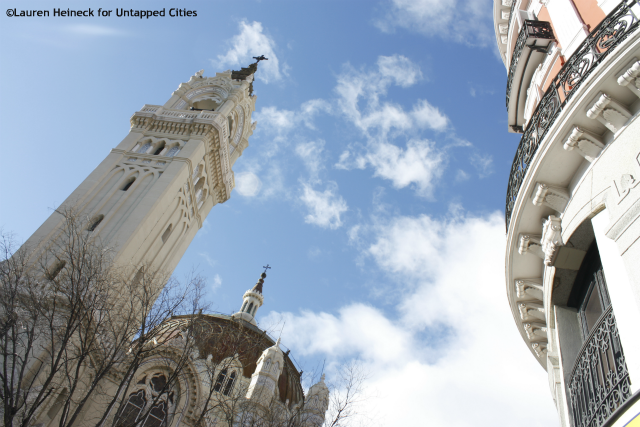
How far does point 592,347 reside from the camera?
763cm

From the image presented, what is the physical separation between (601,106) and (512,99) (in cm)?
734

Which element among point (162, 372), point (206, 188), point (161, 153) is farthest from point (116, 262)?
point (206, 188)

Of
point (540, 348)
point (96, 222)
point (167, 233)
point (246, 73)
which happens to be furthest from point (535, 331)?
point (246, 73)

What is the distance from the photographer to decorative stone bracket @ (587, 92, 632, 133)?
7.08 m

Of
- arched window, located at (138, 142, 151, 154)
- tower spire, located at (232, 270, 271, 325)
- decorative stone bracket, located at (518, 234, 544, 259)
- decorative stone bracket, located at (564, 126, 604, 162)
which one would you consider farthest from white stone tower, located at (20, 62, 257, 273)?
tower spire, located at (232, 270, 271, 325)

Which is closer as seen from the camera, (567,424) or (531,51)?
(567,424)

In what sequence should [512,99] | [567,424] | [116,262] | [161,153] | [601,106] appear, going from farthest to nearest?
[161,153] → [116,262] → [512,99] → [567,424] → [601,106]

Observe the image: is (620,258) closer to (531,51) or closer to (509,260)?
(509,260)

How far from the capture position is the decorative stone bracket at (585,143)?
24.9 feet

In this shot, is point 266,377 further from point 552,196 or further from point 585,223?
point 585,223

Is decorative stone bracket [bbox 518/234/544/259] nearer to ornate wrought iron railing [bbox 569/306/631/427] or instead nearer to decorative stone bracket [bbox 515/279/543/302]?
decorative stone bracket [bbox 515/279/543/302]

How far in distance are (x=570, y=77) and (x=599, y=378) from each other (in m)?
5.45

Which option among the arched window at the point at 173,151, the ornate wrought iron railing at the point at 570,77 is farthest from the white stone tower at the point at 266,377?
the ornate wrought iron railing at the point at 570,77

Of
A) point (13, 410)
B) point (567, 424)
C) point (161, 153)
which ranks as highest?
point (161, 153)
